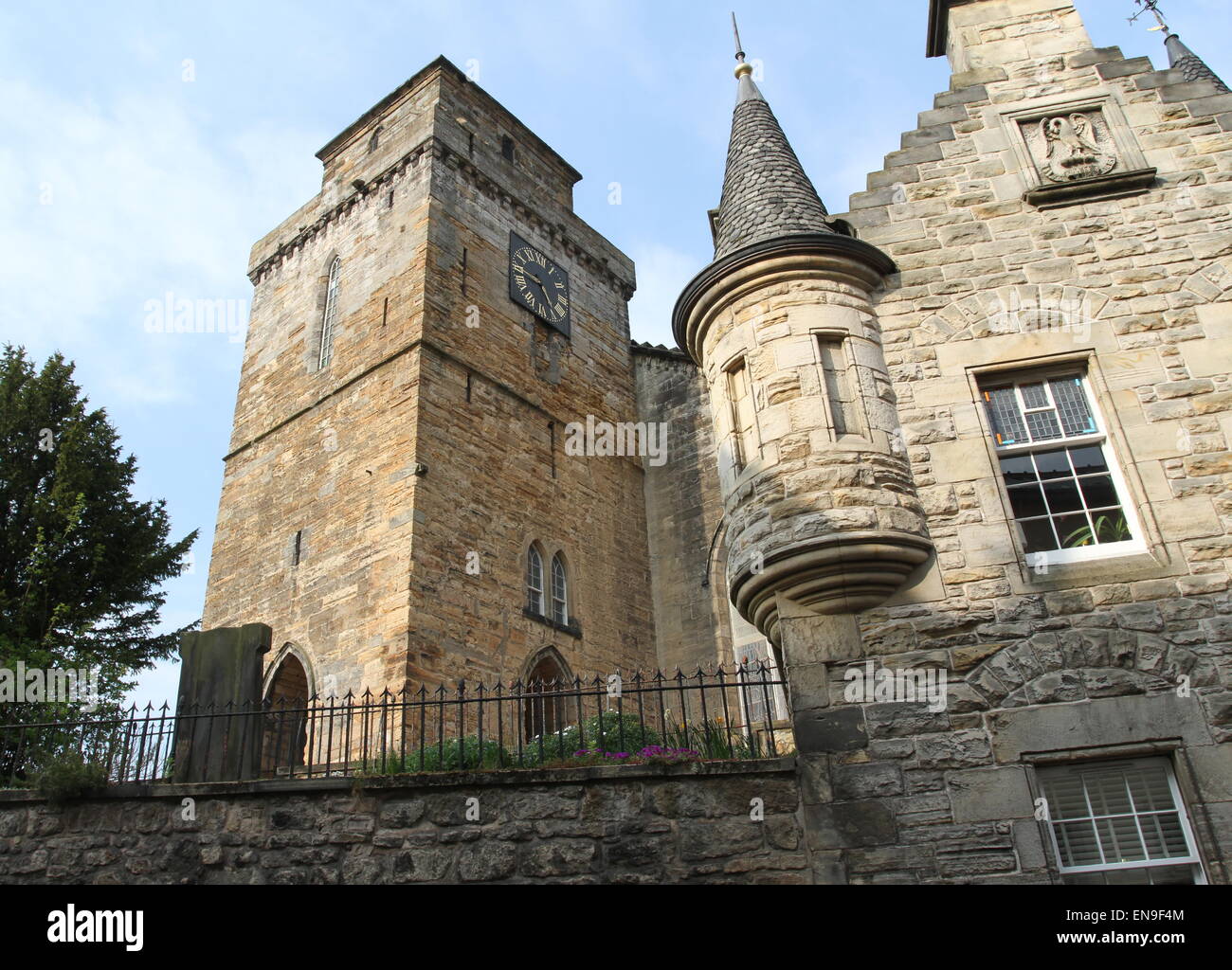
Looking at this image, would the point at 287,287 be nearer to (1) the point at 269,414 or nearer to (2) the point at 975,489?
(1) the point at 269,414

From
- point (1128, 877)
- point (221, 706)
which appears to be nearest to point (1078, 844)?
point (1128, 877)

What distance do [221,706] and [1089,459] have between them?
7701 millimetres

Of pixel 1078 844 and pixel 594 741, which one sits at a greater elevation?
pixel 594 741

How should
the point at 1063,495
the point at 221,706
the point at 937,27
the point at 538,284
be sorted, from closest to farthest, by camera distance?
the point at 1063,495 < the point at 221,706 < the point at 937,27 < the point at 538,284

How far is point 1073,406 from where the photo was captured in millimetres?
8055

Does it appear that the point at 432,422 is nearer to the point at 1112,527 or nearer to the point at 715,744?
the point at 715,744

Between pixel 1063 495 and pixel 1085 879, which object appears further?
pixel 1063 495

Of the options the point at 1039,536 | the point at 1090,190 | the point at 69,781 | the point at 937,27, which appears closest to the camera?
the point at 69,781

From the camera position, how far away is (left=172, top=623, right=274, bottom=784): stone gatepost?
25.2 ft

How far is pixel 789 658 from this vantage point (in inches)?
283

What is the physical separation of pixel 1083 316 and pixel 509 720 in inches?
354

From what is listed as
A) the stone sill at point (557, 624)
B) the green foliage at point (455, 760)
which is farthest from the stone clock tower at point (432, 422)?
the green foliage at point (455, 760)

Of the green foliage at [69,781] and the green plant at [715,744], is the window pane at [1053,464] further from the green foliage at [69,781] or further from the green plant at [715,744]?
the green foliage at [69,781]
